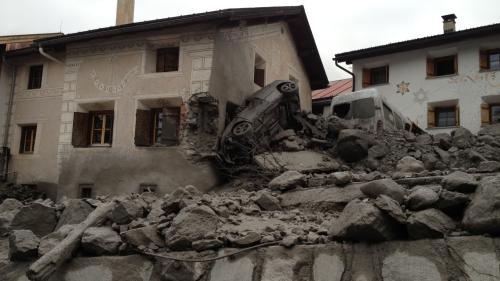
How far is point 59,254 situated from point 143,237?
1026 mm

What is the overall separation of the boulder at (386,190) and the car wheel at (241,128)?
7080mm

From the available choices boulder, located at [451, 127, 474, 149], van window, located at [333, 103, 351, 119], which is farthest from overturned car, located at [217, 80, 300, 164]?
boulder, located at [451, 127, 474, 149]

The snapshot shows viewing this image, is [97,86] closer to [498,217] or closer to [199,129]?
[199,129]

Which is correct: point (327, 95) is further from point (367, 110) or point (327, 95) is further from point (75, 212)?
point (75, 212)

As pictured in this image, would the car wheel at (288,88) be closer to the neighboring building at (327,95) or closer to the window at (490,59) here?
the neighboring building at (327,95)

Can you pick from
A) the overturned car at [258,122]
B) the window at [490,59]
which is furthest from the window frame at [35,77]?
the window at [490,59]

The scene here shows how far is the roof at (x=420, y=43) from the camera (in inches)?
776

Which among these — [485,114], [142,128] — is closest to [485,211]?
[142,128]

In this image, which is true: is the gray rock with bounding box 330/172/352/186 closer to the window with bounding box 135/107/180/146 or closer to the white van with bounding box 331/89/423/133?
the window with bounding box 135/107/180/146

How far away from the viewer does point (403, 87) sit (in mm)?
21969

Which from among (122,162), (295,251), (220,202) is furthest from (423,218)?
(122,162)

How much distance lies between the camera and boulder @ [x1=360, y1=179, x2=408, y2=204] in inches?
212

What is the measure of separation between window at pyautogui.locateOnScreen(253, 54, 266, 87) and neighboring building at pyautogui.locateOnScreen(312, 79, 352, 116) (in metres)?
6.19

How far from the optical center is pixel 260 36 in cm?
1616
